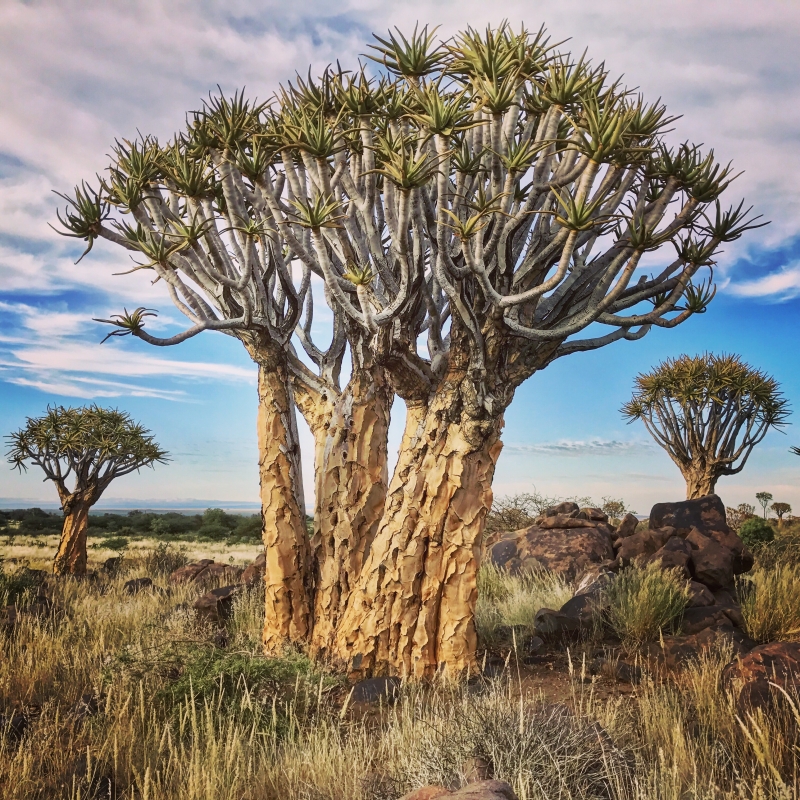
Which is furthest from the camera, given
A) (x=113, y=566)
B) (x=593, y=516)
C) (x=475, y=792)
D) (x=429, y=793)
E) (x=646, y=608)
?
(x=113, y=566)

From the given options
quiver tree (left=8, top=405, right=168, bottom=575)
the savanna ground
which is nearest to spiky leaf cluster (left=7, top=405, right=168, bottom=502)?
quiver tree (left=8, top=405, right=168, bottom=575)

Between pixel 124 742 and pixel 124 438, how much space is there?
15384mm

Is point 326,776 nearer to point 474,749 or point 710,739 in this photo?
point 474,749

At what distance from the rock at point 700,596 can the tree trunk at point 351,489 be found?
13.4 ft

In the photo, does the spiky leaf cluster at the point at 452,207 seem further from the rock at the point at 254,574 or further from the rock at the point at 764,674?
the rock at the point at 254,574

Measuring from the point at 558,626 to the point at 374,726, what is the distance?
3.36 metres

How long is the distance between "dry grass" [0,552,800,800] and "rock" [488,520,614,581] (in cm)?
481

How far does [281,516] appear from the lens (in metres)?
8.41

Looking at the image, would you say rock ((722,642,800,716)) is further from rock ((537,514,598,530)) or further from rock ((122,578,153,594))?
rock ((122,578,153,594))

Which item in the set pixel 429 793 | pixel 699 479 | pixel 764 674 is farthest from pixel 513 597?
pixel 699 479

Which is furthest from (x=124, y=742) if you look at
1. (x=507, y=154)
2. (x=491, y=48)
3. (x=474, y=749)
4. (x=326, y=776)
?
(x=491, y=48)

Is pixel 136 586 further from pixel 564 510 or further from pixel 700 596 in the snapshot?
pixel 700 596

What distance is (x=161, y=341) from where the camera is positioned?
287 inches

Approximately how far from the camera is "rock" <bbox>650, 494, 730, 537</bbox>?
35.8 ft
